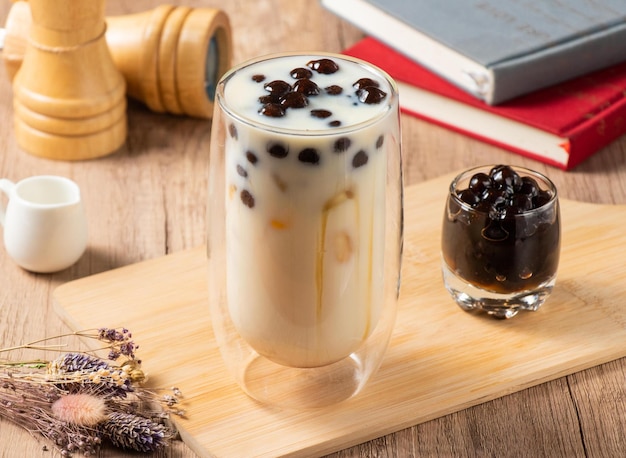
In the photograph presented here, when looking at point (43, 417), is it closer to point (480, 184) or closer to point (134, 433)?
point (134, 433)

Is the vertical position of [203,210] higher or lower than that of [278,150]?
lower

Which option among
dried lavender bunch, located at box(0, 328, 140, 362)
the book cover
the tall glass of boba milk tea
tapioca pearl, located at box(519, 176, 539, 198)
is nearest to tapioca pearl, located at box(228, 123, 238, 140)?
the tall glass of boba milk tea

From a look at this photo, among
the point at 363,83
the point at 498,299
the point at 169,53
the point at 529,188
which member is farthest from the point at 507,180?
the point at 169,53

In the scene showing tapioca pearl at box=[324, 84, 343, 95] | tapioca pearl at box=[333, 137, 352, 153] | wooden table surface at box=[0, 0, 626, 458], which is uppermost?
tapioca pearl at box=[324, 84, 343, 95]

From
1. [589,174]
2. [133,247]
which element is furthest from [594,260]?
[133,247]

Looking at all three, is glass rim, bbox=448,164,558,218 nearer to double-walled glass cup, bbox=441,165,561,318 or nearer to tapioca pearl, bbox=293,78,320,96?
double-walled glass cup, bbox=441,165,561,318

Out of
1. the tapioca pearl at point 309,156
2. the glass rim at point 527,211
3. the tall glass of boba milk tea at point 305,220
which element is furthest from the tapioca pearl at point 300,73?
the glass rim at point 527,211

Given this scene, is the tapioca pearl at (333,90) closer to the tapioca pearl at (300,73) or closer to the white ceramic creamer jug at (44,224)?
the tapioca pearl at (300,73)

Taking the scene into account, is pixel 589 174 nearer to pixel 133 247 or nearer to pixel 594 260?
pixel 594 260
